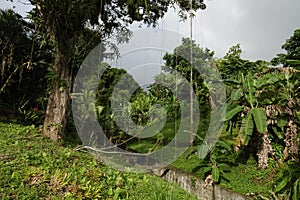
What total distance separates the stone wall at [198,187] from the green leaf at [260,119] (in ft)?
3.56

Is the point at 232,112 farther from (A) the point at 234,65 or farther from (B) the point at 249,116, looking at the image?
(A) the point at 234,65

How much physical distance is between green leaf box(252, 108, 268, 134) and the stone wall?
108cm

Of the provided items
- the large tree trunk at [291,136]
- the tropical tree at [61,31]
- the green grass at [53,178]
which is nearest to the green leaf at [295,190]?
the large tree trunk at [291,136]

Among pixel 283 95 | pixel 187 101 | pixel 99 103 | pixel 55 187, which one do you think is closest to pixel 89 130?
pixel 99 103

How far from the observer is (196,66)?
8.33 meters

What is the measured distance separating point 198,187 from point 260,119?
62.4 inches

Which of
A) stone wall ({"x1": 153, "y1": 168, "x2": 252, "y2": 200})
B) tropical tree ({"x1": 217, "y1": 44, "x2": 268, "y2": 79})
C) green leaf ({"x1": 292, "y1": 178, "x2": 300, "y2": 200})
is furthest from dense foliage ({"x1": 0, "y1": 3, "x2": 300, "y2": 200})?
tropical tree ({"x1": 217, "y1": 44, "x2": 268, "y2": 79})

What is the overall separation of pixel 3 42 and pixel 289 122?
6296 millimetres

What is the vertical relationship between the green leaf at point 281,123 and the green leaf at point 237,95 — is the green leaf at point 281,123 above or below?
below

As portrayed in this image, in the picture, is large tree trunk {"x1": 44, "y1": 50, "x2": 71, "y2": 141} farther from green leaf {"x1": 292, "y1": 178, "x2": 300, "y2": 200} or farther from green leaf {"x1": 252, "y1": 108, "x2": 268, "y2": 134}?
green leaf {"x1": 292, "y1": 178, "x2": 300, "y2": 200}

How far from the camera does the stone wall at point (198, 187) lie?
4.41 m

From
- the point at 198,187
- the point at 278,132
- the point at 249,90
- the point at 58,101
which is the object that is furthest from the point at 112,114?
the point at 278,132

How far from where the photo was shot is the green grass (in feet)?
9.90

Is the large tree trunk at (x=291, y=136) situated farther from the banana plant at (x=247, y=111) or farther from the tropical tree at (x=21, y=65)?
the tropical tree at (x=21, y=65)
